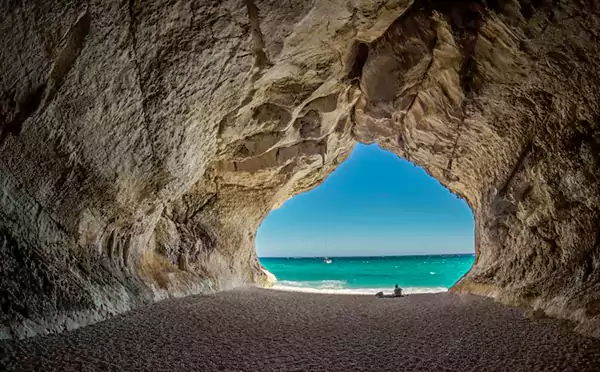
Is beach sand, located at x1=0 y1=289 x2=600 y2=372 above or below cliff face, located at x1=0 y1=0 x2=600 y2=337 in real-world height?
below

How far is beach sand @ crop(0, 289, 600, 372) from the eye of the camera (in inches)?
127

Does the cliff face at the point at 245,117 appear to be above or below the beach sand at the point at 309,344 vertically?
above

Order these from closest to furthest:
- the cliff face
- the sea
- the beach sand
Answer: the beach sand < the cliff face < the sea

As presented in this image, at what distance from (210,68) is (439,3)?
3.66 meters

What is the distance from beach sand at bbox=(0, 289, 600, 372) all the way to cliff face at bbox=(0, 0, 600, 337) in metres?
0.50

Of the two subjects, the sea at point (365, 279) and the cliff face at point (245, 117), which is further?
the sea at point (365, 279)

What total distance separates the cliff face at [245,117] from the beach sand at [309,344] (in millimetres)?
502

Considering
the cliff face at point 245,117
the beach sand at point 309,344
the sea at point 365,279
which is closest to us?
the beach sand at point 309,344

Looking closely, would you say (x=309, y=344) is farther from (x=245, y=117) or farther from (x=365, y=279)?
(x=365, y=279)

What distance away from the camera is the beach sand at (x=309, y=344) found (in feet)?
10.5

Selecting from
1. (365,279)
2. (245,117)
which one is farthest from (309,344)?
(365,279)

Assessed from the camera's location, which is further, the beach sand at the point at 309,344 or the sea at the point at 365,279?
the sea at the point at 365,279

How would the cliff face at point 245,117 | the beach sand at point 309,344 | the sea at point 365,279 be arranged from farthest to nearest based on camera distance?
the sea at point 365,279
the cliff face at point 245,117
the beach sand at point 309,344

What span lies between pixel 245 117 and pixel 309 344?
5038 millimetres
